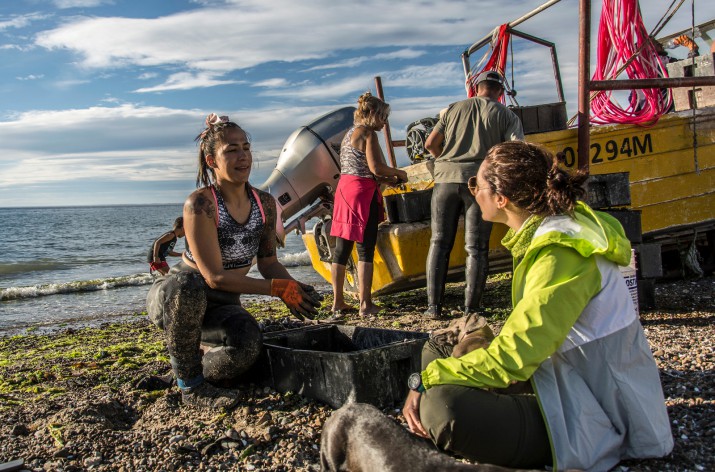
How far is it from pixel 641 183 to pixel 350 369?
5.02 meters

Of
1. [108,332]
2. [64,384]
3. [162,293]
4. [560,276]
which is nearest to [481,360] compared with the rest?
[560,276]

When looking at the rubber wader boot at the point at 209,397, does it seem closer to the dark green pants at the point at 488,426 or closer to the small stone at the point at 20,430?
the small stone at the point at 20,430

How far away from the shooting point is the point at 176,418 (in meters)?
3.68

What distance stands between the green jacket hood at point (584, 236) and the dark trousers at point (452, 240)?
325 centimetres

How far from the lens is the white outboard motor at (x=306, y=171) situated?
7.84 m

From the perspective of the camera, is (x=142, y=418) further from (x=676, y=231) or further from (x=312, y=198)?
(x=676, y=231)

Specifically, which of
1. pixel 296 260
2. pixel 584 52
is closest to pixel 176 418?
pixel 584 52

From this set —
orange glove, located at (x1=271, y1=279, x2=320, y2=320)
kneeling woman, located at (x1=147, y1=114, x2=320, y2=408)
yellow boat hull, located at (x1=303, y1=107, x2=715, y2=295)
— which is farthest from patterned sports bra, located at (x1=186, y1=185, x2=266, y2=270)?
yellow boat hull, located at (x1=303, y1=107, x2=715, y2=295)

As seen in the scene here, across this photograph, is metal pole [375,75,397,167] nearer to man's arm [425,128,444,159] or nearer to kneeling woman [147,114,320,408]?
man's arm [425,128,444,159]

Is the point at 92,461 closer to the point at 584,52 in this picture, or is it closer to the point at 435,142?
the point at 435,142

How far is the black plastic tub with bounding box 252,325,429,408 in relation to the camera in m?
3.46

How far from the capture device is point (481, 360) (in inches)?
91.6

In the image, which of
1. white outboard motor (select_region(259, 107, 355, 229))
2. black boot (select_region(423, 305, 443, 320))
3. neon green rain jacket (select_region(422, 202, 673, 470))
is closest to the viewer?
neon green rain jacket (select_region(422, 202, 673, 470))

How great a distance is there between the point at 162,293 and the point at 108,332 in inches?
176
